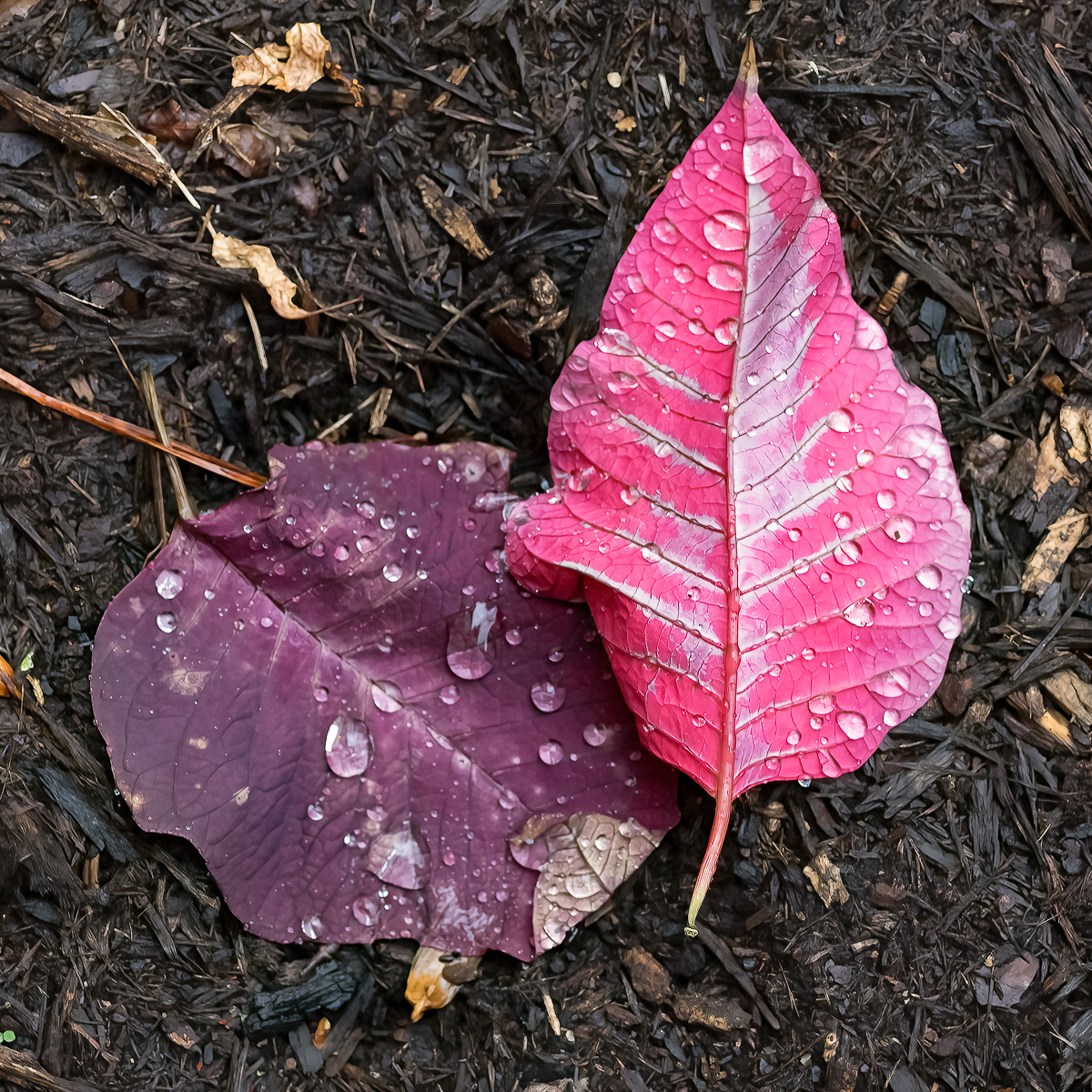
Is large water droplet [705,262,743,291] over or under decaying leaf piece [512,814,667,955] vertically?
over

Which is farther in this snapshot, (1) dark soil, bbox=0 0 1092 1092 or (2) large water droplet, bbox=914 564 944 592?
(1) dark soil, bbox=0 0 1092 1092

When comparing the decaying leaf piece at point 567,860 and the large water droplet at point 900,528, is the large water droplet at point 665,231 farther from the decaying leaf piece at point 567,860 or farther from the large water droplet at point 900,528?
the decaying leaf piece at point 567,860

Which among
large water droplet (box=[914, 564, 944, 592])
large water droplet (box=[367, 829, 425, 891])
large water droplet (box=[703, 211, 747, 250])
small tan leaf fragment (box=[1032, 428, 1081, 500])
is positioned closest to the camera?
large water droplet (box=[703, 211, 747, 250])

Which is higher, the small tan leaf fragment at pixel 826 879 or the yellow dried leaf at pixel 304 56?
A: the yellow dried leaf at pixel 304 56

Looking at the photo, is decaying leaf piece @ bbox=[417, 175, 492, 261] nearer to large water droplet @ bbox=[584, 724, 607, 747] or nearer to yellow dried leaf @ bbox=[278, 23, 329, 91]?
yellow dried leaf @ bbox=[278, 23, 329, 91]

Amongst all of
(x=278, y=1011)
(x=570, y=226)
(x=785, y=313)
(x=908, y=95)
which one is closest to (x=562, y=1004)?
(x=278, y=1011)

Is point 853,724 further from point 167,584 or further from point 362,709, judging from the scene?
point 167,584

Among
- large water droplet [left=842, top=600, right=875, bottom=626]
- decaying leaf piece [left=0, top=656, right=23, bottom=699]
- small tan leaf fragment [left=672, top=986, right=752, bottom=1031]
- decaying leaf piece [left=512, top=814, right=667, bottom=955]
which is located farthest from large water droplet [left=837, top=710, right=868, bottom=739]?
decaying leaf piece [left=0, top=656, right=23, bottom=699]

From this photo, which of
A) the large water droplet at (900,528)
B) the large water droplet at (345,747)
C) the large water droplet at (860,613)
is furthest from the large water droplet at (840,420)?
the large water droplet at (345,747)

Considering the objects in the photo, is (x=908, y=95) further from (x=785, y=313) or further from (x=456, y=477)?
(x=456, y=477)
